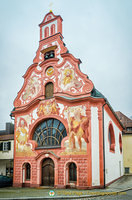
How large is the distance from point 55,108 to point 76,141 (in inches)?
135

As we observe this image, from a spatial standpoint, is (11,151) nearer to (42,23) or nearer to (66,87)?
(66,87)

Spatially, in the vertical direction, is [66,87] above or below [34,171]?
above

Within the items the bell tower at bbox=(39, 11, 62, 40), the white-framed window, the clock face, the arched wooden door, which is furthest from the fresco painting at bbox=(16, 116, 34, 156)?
the bell tower at bbox=(39, 11, 62, 40)

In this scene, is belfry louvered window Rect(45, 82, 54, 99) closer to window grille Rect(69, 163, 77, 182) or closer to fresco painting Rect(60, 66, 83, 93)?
fresco painting Rect(60, 66, 83, 93)

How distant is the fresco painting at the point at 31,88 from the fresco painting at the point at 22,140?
2.04 m

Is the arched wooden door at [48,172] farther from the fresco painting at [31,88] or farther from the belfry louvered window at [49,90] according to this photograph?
the fresco painting at [31,88]

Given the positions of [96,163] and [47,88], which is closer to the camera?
[96,163]

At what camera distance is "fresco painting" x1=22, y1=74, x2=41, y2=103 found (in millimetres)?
21328

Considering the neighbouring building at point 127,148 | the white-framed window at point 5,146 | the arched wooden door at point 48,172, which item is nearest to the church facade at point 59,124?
the arched wooden door at point 48,172

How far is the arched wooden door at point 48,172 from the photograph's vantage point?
60.6 ft

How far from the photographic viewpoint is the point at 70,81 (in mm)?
19312

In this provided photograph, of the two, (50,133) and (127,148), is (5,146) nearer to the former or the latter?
(50,133)

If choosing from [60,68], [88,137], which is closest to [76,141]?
[88,137]

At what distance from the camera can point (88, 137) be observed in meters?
17.0
